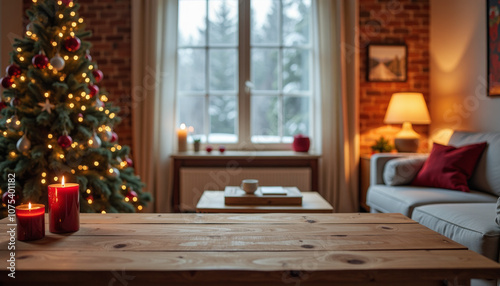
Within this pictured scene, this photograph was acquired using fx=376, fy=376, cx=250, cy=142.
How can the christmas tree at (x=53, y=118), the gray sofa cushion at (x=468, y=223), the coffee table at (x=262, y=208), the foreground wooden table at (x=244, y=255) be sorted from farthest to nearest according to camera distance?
the christmas tree at (x=53, y=118)
the coffee table at (x=262, y=208)
the gray sofa cushion at (x=468, y=223)
the foreground wooden table at (x=244, y=255)

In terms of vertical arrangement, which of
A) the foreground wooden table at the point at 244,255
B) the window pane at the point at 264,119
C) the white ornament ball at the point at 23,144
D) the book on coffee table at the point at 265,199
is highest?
the window pane at the point at 264,119

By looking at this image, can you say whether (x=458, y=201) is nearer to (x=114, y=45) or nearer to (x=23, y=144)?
(x=23, y=144)

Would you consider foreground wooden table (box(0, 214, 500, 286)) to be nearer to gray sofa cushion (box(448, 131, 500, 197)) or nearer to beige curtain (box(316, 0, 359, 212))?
gray sofa cushion (box(448, 131, 500, 197))

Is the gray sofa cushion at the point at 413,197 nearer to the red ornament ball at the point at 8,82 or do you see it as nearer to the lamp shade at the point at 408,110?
the lamp shade at the point at 408,110

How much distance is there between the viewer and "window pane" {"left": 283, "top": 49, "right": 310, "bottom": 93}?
12.5ft

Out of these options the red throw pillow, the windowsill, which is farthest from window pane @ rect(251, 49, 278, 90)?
the red throw pillow

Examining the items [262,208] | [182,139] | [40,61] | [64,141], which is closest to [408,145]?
[262,208]

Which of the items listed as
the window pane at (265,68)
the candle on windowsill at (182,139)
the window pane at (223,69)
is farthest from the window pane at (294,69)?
the candle on windowsill at (182,139)

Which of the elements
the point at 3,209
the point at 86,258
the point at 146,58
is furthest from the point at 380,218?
the point at 146,58

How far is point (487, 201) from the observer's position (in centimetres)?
220

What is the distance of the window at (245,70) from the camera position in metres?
3.79

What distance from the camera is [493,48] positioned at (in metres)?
2.84

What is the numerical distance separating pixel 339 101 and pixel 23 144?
262 cm

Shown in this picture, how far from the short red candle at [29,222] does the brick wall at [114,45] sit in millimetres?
2793
